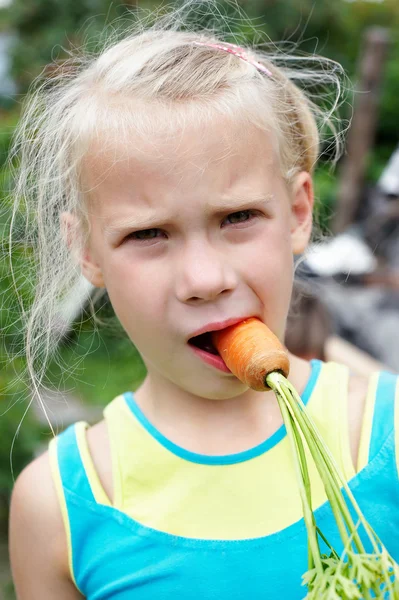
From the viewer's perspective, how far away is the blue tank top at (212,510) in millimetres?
1541

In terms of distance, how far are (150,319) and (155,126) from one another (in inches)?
14.9

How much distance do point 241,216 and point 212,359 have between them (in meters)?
0.29

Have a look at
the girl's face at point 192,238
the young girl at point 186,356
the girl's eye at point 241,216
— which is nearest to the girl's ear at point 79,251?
the young girl at point 186,356

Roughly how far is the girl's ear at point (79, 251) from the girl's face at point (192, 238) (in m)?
0.15

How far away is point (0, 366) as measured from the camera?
3082 millimetres

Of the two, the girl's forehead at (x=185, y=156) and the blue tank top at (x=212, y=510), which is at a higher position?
the girl's forehead at (x=185, y=156)

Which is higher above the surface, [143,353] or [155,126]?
[155,126]

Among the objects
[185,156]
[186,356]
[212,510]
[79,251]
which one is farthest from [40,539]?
[185,156]

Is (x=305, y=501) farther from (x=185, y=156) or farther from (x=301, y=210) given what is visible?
(x=301, y=210)

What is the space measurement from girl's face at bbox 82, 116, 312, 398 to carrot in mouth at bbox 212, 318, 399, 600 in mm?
83

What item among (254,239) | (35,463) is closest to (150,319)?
(254,239)

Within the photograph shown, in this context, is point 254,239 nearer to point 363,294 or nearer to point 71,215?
point 71,215

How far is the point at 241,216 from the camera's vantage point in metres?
1.55

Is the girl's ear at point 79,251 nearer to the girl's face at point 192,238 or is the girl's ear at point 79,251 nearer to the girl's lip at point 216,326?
the girl's face at point 192,238
